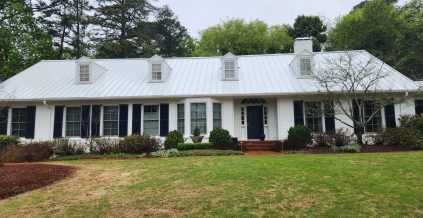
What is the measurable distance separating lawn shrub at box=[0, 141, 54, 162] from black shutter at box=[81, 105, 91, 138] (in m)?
2.17

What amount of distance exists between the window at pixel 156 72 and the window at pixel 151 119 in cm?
200

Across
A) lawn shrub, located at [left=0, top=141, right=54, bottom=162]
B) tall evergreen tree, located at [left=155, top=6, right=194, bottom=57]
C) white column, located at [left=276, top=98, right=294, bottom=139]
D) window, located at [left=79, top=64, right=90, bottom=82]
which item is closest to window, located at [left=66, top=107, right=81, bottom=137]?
window, located at [left=79, top=64, right=90, bottom=82]

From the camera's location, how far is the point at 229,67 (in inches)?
742

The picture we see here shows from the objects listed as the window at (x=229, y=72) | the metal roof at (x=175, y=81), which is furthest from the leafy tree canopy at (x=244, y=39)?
the window at (x=229, y=72)

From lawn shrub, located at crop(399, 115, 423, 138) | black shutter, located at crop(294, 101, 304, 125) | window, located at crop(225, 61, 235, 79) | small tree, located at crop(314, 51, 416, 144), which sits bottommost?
lawn shrub, located at crop(399, 115, 423, 138)

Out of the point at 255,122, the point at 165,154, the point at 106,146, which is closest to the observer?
the point at 165,154

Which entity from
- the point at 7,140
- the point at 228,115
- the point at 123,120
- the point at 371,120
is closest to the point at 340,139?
the point at 371,120

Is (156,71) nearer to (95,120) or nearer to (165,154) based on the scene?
(95,120)

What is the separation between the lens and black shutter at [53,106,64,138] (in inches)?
688

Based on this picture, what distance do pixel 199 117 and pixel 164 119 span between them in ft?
6.07

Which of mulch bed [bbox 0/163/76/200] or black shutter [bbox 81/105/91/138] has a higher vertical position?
black shutter [bbox 81/105/91/138]

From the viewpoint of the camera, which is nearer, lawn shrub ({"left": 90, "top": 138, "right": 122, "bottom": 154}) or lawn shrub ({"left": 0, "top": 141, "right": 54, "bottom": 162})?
lawn shrub ({"left": 0, "top": 141, "right": 54, "bottom": 162})

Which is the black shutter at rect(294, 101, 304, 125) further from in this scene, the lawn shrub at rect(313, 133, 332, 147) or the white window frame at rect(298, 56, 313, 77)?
the white window frame at rect(298, 56, 313, 77)

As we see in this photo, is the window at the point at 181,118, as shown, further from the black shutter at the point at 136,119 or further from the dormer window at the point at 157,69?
the dormer window at the point at 157,69
